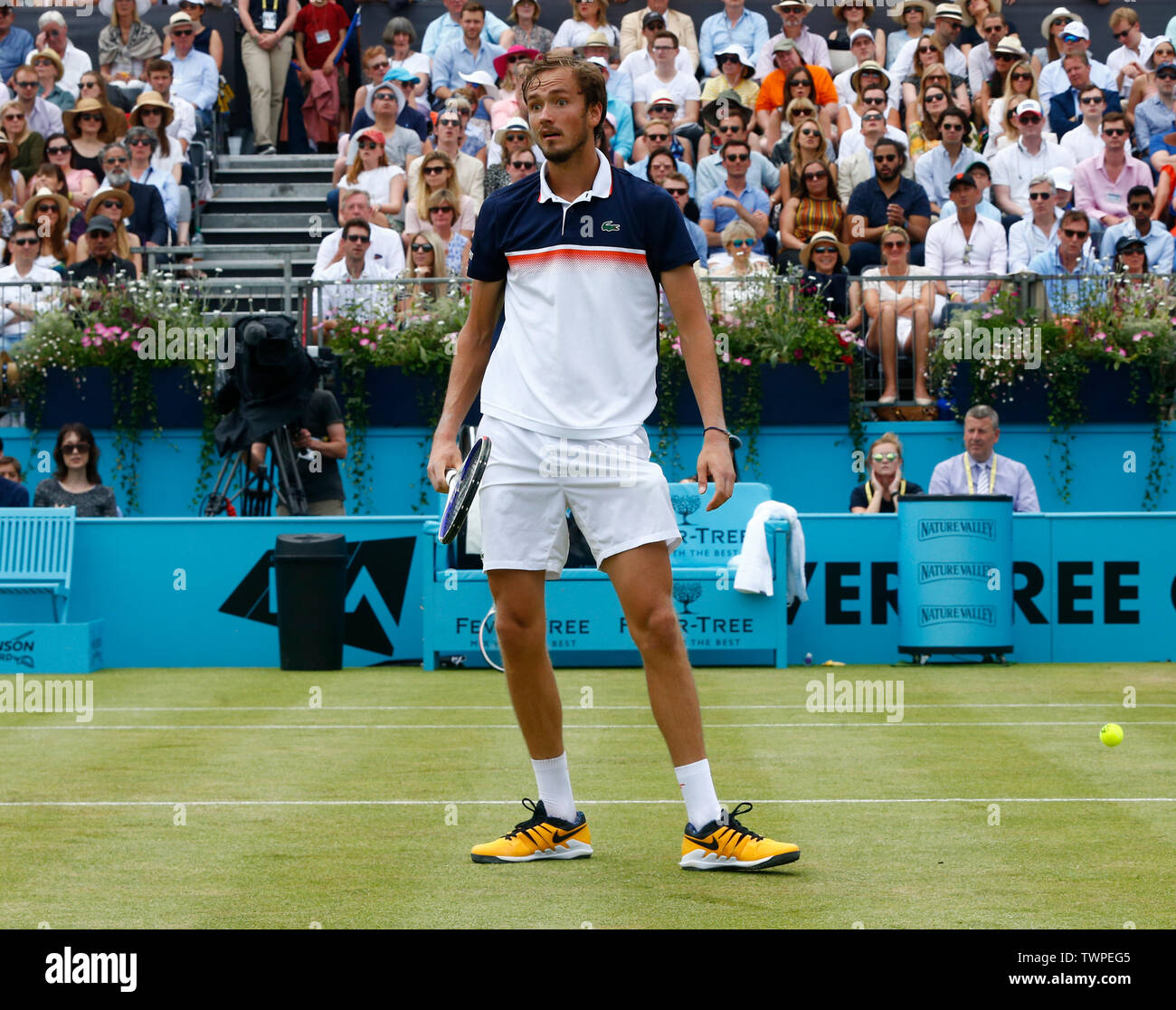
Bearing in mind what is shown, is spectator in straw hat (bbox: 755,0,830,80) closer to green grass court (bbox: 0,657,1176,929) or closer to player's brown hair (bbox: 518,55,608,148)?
green grass court (bbox: 0,657,1176,929)

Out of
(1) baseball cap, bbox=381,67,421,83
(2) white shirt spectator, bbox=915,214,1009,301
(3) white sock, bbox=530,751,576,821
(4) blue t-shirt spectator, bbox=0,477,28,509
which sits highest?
(1) baseball cap, bbox=381,67,421,83

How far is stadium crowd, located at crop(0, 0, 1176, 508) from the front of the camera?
15.8 metres

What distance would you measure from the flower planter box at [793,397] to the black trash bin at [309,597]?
148 inches

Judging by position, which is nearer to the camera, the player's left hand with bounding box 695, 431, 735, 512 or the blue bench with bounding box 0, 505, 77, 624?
the player's left hand with bounding box 695, 431, 735, 512

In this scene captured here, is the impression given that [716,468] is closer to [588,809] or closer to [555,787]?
[555,787]

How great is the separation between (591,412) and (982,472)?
864 centimetres

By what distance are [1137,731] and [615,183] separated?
4.64m

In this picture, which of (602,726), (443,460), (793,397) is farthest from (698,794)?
(793,397)

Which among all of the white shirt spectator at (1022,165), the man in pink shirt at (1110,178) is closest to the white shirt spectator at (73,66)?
the white shirt spectator at (1022,165)

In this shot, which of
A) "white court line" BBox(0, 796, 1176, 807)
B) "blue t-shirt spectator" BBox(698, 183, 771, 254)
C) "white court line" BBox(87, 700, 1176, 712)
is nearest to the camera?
"white court line" BBox(0, 796, 1176, 807)

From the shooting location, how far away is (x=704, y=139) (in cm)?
1733

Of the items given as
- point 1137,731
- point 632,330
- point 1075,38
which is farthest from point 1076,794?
point 1075,38

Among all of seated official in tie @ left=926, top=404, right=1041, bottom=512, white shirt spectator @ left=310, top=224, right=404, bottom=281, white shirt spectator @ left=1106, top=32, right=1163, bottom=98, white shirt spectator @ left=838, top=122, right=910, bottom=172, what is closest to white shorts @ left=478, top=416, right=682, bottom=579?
seated official in tie @ left=926, top=404, right=1041, bottom=512

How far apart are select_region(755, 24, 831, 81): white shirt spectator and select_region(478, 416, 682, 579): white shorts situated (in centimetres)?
1497
